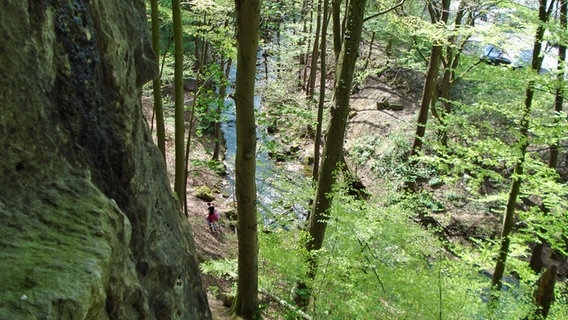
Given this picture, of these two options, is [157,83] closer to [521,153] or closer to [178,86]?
[178,86]

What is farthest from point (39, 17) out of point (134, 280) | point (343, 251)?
point (343, 251)

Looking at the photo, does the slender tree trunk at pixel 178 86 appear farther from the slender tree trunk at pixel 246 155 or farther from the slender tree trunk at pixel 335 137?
the slender tree trunk at pixel 335 137

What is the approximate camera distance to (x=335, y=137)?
256 inches

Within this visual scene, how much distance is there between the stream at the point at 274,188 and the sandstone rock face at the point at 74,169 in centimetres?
377

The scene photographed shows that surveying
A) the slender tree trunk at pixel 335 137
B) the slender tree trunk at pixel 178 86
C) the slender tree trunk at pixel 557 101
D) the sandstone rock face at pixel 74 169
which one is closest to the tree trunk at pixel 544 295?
the slender tree trunk at pixel 557 101

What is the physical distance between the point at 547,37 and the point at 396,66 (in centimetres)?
1562

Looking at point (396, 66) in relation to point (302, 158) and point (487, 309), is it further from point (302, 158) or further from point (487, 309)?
point (487, 309)

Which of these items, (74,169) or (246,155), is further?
(246,155)

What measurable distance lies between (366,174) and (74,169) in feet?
49.1

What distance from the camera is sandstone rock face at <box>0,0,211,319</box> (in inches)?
82.0

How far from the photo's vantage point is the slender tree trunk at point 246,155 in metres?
4.85

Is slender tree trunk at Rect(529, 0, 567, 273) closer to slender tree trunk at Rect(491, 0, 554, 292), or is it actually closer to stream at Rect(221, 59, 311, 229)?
slender tree trunk at Rect(491, 0, 554, 292)

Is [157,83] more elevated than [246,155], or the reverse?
[157,83]

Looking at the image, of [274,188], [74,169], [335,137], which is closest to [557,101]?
[335,137]
